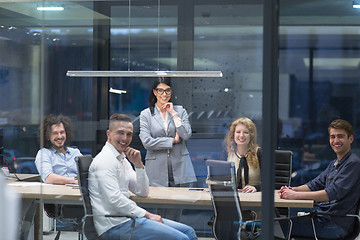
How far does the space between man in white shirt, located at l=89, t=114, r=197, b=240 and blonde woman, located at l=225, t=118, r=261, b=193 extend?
671mm

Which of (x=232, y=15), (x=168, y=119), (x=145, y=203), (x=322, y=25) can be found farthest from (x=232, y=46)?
(x=322, y=25)

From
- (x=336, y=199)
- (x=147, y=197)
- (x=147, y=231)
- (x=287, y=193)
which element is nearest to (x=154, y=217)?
(x=147, y=231)

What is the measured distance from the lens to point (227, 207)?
4.84 m

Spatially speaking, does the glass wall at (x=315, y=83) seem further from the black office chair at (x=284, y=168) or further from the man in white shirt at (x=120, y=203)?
the man in white shirt at (x=120, y=203)

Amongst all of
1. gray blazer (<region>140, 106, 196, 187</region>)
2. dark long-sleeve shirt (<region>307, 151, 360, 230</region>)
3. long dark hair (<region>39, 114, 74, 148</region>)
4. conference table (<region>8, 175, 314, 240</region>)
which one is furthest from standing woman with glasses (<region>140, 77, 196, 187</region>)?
dark long-sleeve shirt (<region>307, 151, 360, 230</region>)

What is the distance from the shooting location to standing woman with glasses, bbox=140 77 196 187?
6.02 m

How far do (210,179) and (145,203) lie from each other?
23.2 inches

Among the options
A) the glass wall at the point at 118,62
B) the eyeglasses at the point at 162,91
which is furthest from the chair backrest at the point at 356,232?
the eyeglasses at the point at 162,91

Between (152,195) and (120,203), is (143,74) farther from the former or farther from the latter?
(120,203)

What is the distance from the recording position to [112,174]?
16.1 ft

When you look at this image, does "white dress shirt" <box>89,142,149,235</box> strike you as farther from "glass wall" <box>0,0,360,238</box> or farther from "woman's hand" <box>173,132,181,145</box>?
"woman's hand" <box>173,132,181,145</box>

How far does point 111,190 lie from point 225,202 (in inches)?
35.3

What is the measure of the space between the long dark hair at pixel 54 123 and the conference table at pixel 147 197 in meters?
0.49

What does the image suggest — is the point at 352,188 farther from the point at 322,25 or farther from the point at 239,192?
the point at 322,25
